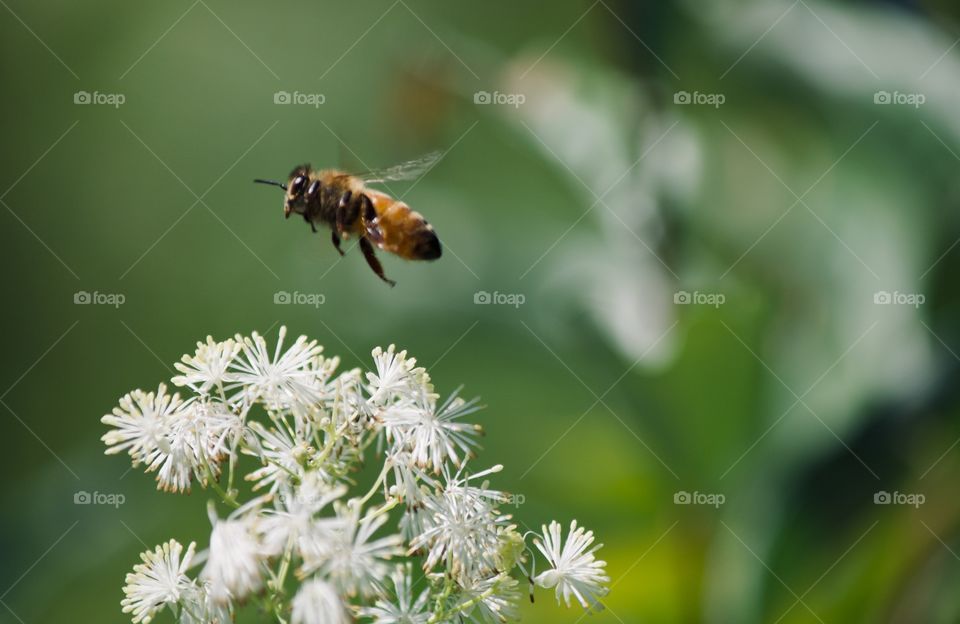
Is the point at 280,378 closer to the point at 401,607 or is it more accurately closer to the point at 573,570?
the point at 401,607

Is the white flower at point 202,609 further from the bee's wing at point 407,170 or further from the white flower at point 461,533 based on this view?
the bee's wing at point 407,170

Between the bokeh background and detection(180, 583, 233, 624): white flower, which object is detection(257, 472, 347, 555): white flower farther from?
the bokeh background

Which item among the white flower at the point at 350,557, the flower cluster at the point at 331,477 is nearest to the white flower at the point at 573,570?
the flower cluster at the point at 331,477

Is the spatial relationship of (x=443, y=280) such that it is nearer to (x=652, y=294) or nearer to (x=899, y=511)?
(x=652, y=294)

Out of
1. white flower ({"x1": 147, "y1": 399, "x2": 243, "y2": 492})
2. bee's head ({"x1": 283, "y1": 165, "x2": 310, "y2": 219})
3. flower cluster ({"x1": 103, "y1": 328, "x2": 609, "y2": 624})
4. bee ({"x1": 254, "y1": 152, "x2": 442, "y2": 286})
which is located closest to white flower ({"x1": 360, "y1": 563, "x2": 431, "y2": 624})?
flower cluster ({"x1": 103, "y1": 328, "x2": 609, "y2": 624})

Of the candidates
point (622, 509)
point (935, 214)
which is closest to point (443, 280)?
point (622, 509)

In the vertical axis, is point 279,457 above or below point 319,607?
above

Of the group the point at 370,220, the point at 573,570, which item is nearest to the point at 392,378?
the point at 573,570
